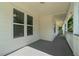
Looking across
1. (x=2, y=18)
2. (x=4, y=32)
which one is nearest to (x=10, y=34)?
(x=4, y=32)

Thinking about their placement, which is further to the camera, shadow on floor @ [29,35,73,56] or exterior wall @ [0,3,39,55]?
shadow on floor @ [29,35,73,56]

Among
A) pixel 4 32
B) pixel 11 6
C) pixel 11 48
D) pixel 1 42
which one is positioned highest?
pixel 11 6

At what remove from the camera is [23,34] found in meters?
6.55

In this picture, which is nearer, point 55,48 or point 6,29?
point 6,29

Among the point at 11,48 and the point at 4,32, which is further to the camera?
the point at 11,48

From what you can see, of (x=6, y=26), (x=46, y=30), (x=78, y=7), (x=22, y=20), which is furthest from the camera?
(x=46, y=30)

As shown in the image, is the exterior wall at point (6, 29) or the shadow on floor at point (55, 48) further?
the shadow on floor at point (55, 48)

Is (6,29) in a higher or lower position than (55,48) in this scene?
higher

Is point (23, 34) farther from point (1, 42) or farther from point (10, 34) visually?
point (1, 42)

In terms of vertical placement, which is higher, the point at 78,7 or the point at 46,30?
the point at 78,7

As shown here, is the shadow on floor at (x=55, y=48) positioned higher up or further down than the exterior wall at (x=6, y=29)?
further down

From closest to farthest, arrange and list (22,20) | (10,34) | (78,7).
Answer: (78,7)
(10,34)
(22,20)

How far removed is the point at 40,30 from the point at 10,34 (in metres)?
5.27

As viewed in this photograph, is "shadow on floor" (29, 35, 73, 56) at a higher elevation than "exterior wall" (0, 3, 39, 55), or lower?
lower
